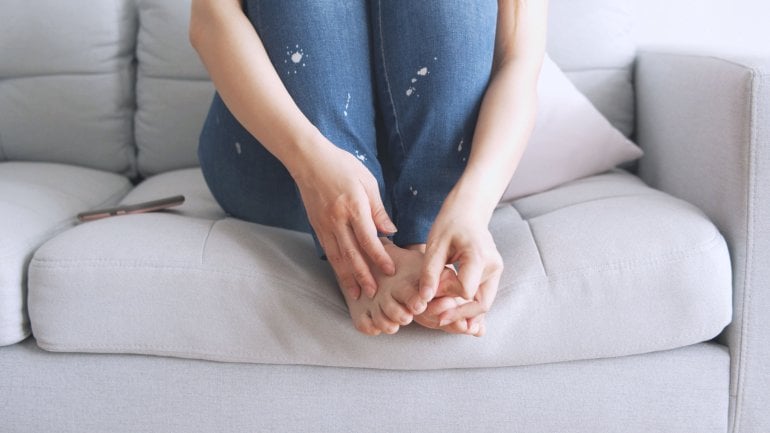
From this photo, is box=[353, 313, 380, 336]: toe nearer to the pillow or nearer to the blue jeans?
the blue jeans

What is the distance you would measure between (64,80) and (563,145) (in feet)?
3.73

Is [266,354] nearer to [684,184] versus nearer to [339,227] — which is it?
[339,227]

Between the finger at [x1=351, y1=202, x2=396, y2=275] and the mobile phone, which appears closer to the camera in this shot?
the finger at [x1=351, y1=202, x2=396, y2=275]

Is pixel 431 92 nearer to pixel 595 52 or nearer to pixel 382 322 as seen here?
pixel 382 322

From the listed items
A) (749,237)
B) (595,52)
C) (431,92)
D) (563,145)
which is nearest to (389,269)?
(431,92)

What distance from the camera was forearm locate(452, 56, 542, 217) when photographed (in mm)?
880

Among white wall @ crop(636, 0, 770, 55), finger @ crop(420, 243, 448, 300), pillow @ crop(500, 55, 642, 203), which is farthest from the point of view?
white wall @ crop(636, 0, 770, 55)

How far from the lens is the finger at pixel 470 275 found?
801mm

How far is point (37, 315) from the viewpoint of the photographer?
0.96 metres

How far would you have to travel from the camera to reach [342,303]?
3.14 feet

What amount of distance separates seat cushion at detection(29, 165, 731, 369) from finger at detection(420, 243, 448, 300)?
0.48ft

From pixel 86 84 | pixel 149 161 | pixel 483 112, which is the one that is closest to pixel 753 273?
pixel 483 112

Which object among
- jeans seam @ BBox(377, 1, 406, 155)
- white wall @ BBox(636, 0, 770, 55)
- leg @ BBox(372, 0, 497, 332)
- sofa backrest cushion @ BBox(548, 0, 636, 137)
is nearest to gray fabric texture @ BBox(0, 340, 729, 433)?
leg @ BBox(372, 0, 497, 332)

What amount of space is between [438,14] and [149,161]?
0.96 m
